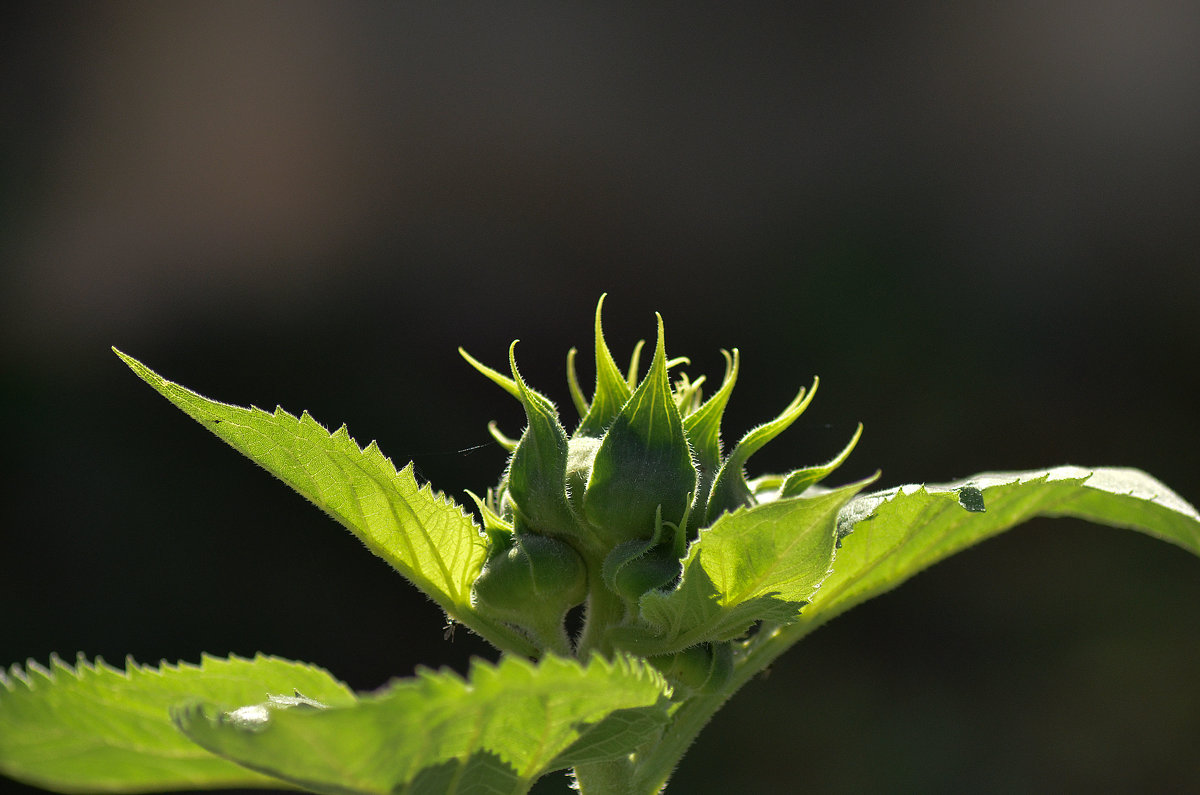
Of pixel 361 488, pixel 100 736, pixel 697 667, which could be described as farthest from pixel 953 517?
pixel 100 736

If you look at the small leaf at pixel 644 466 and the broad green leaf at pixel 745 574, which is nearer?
the broad green leaf at pixel 745 574

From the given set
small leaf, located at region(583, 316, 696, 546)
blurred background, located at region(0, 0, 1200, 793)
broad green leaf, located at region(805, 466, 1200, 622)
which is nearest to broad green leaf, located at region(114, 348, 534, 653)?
small leaf, located at region(583, 316, 696, 546)

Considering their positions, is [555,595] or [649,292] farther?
[649,292]

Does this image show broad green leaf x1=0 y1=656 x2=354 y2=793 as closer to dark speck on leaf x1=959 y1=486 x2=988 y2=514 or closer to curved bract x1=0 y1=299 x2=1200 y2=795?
curved bract x1=0 y1=299 x2=1200 y2=795

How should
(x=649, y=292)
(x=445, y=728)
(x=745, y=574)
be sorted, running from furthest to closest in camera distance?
(x=649, y=292)
(x=745, y=574)
(x=445, y=728)

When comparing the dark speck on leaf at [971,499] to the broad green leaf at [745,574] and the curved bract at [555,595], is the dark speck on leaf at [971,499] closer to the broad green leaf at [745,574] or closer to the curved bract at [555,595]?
the curved bract at [555,595]

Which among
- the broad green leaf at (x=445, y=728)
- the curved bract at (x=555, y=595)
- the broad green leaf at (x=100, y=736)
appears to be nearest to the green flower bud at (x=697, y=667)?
the curved bract at (x=555, y=595)

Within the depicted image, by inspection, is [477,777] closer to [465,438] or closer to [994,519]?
[994,519]

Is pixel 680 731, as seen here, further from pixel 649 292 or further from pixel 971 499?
pixel 649 292
